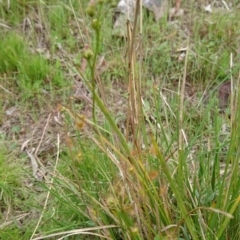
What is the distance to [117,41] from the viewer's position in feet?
8.23

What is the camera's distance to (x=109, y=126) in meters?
1.82

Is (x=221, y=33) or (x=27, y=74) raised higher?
(x=221, y=33)

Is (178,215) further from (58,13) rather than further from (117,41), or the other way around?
(58,13)

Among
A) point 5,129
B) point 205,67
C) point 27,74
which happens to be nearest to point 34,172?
point 5,129

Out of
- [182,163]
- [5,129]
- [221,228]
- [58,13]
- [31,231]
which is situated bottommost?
[31,231]

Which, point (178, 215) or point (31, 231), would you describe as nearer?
point (178, 215)

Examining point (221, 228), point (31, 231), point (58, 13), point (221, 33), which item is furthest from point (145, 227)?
point (58, 13)

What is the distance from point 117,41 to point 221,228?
4.66 ft

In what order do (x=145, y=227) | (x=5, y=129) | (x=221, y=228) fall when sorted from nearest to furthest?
(x=221, y=228) → (x=145, y=227) → (x=5, y=129)

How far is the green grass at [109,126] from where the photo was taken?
1.41 m

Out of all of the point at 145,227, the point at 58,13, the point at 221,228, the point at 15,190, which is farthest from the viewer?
the point at 58,13

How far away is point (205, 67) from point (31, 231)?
3.63 ft

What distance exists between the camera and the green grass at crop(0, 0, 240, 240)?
141 centimetres

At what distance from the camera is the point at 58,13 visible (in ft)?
8.64
